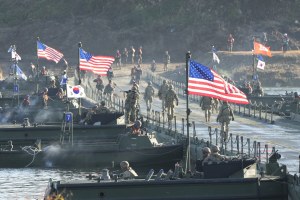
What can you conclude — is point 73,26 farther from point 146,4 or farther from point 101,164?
point 101,164

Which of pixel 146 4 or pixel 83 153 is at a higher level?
pixel 146 4

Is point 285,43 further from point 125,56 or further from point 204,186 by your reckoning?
point 204,186

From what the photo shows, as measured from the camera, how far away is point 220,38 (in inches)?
5344

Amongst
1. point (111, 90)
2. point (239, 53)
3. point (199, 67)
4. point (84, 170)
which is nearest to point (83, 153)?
point (84, 170)

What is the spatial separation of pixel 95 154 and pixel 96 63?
8.51m

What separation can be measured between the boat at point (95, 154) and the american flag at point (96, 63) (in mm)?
6225

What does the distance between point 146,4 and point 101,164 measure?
314ft

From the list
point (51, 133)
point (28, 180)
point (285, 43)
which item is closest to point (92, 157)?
point (28, 180)

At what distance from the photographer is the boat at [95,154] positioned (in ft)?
174

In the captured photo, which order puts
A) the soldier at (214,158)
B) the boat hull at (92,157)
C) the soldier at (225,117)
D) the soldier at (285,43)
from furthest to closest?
the soldier at (285,43) < the soldier at (225,117) < the boat hull at (92,157) < the soldier at (214,158)

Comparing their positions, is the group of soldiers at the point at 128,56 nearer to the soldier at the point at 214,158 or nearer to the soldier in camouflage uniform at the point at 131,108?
the soldier in camouflage uniform at the point at 131,108

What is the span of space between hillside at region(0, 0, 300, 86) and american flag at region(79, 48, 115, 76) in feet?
216

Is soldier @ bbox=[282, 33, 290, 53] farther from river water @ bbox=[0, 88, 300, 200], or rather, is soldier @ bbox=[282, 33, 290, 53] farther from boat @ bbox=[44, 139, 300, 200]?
boat @ bbox=[44, 139, 300, 200]

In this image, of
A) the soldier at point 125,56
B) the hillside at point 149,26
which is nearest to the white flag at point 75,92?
the soldier at point 125,56
